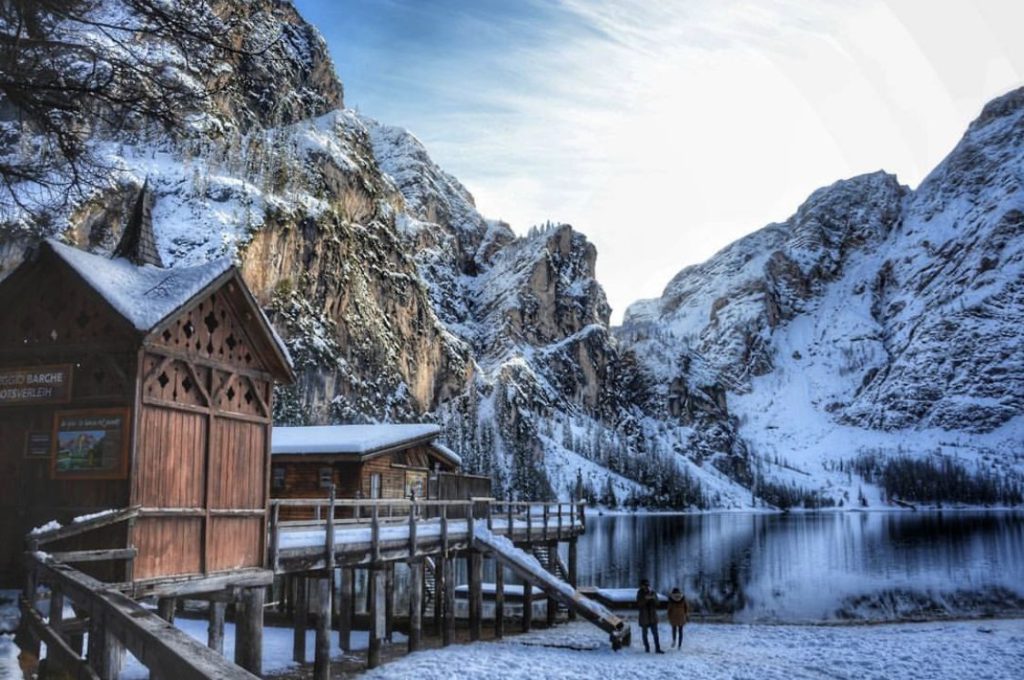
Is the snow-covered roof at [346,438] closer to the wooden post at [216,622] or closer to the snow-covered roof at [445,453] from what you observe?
the snow-covered roof at [445,453]

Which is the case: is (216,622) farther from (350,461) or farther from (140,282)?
(350,461)

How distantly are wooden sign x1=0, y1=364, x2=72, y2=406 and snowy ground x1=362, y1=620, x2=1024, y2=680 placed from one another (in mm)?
11864

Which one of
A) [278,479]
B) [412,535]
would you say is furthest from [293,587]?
[412,535]

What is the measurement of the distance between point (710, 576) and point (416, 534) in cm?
4241

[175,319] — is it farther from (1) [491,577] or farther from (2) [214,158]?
(2) [214,158]

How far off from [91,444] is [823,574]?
2454 inches

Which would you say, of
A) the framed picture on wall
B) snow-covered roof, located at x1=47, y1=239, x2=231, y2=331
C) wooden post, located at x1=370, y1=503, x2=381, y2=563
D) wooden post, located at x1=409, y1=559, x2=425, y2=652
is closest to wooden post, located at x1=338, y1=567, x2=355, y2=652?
wooden post, located at x1=409, y1=559, x2=425, y2=652

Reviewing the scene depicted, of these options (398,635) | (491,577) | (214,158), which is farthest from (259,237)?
(398,635)

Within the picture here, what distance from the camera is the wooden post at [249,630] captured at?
57.3ft

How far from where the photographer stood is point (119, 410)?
1520cm

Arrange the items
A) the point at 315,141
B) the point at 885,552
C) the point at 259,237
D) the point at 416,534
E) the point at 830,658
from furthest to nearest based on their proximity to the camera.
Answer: the point at 315,141 < the point at 259,237 < the point at 885,552 < the point at 830,658 < the point at 416,534

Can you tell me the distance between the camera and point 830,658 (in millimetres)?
28984

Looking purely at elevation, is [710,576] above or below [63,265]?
below

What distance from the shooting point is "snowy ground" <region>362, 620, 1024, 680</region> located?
954 inches
